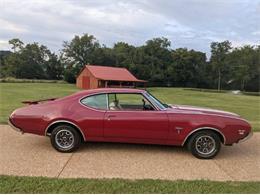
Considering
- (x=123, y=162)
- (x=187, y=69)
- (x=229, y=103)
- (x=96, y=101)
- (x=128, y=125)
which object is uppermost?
(x=187, y=69)

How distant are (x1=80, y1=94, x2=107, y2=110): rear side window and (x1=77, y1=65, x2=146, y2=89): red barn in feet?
184

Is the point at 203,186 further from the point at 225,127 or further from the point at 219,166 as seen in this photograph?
the point at 225,127

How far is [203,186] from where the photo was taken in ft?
16.2

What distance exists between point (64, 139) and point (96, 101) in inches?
38.1

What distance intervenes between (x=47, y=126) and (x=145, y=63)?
77258 millimetres

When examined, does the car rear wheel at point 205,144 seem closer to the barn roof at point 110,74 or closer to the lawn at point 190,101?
the lawn at point 190,101

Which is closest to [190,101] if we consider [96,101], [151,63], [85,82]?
[96,101]

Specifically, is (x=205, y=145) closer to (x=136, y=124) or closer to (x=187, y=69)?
(x=136, y=124)

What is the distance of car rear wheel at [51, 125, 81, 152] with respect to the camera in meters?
6.75

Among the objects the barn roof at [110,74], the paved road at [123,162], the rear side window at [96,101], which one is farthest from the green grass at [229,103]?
the barn roof at [110,74]

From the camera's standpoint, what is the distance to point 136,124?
665cm

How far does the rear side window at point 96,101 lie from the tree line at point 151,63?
2901 inches

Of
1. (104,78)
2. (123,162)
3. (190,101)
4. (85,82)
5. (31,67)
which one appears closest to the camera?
(123,162)

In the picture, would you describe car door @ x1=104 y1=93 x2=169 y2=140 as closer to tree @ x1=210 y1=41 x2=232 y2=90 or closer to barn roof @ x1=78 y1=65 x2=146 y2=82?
barn roof @ x1=78 y1=65 x2=146 y2=82
